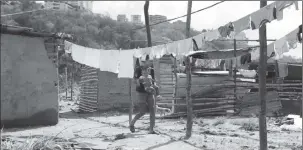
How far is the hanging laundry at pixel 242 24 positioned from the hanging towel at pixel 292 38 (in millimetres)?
1511

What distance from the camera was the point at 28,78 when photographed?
34.1ft

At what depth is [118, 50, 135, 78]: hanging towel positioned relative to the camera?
10.9 m

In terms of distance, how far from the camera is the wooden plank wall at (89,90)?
649 inches

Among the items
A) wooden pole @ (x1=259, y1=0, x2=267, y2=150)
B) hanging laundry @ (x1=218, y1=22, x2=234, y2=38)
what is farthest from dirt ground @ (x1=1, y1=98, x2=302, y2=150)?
hanging laundry @ (x1=218, y1=22, x2=234, y2=38)

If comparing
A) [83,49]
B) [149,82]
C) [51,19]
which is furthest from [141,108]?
[51,19]

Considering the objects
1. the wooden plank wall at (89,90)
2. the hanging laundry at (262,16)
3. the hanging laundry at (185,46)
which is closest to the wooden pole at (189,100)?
the hanging laundry at (185,46)

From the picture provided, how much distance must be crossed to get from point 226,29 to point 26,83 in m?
6.47

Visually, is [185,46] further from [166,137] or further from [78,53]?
[78,53]

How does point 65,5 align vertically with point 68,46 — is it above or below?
above

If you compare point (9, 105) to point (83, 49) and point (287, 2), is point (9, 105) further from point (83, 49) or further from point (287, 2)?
point (287, 2)

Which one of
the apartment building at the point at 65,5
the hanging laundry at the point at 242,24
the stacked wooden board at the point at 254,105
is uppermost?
the apartment building at the point at 65,5

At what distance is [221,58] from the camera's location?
12.2 m

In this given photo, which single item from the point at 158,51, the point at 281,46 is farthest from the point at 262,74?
the point at 158,51

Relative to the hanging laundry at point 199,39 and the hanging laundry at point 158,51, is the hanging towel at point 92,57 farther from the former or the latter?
the hanging laundry at point 199,39
